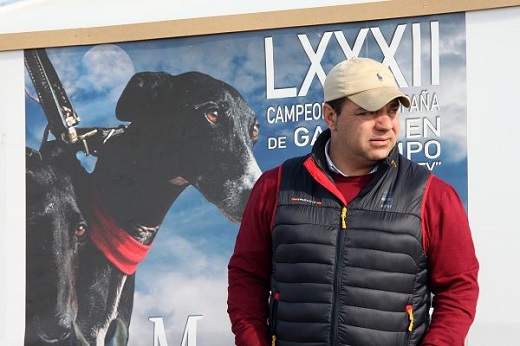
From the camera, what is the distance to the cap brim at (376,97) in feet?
7.54

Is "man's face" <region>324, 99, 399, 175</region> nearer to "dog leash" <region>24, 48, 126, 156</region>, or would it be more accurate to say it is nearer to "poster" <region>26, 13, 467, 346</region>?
"poster" <region>26, 13, 467, 346</region>

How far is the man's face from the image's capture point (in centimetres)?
234

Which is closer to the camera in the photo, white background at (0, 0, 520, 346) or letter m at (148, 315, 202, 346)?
white background at (0, 0, 520, 346)

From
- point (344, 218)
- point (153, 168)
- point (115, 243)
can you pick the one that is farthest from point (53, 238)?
point (344, 218)

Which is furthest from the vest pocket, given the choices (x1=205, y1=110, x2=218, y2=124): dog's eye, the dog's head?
(x1=205, y1=110, x2=218, y2=124): dog's eye

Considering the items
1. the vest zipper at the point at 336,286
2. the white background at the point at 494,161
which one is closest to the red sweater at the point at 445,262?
the vest zipper at the point at 336,286

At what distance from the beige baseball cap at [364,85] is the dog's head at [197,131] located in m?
1.39

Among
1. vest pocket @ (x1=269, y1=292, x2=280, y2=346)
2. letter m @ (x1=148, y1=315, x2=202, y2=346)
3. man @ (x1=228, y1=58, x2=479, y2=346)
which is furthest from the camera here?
letter m @ (x1=148, y1=315, x2=202, y2=346)

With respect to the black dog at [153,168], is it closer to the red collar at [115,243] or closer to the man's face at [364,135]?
the red collar at [115,243]

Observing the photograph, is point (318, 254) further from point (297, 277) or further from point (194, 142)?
point (194, 142)

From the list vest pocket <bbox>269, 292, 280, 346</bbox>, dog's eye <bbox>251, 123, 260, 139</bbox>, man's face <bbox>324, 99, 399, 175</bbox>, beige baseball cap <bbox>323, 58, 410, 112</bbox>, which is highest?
dog's eye <bbox>251, 123, 260, 139</bbox>

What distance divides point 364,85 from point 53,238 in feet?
6.84

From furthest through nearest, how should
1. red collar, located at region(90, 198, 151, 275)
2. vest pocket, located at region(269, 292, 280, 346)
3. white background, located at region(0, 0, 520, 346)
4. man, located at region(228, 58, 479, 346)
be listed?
red collar, located at region(90, 198, 151, 275), white background, located at region(0, 0, 520, 346), vest pocket, located at region(269, 292, 280, 346), man, located at region(228, 58, 479, 346)

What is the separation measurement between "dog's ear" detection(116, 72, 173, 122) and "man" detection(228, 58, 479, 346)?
62.7 inches
